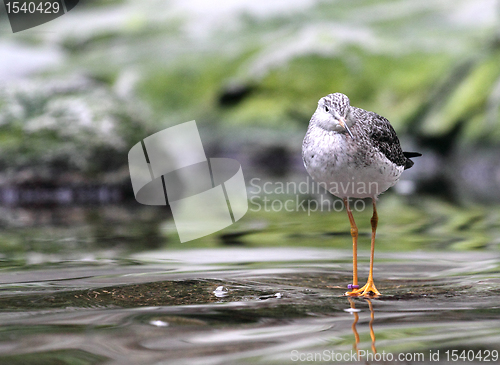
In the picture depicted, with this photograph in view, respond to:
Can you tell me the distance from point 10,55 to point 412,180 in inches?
757

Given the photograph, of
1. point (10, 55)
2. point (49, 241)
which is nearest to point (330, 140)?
point (49, 241)

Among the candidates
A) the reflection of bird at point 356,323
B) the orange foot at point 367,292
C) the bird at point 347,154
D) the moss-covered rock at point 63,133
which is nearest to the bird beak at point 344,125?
the bird at point 347,154

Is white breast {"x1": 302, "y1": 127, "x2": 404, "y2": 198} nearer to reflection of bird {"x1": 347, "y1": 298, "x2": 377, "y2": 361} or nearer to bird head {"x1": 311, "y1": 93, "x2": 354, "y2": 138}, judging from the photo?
bird head {"x1": 311, "y1": 93, "x2": 354, "y2": 138}

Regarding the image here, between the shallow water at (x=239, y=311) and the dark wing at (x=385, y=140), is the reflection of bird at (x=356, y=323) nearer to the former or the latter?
the shallow water at (x=239, y=311)

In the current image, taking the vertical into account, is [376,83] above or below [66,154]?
above

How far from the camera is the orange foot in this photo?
533 cm

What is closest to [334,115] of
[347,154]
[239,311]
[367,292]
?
[347,154]

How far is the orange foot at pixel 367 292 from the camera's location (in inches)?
210

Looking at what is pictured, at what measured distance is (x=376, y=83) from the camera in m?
26.5

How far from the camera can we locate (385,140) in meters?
6.42

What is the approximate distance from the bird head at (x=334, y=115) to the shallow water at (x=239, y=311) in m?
1.47

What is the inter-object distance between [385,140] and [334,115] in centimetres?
89

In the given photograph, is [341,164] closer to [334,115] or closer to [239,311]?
[334,115]

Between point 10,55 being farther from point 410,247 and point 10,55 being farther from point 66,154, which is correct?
point 410,247
